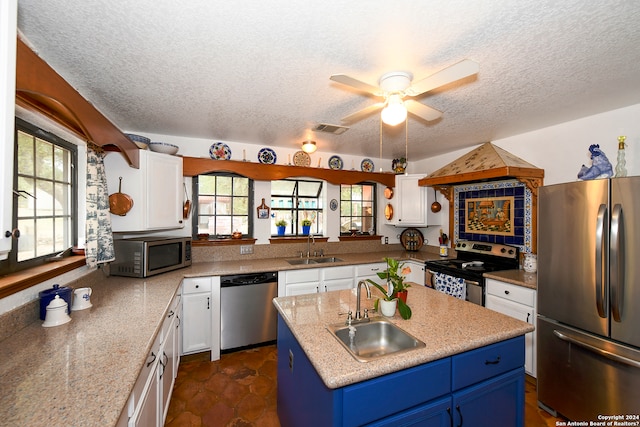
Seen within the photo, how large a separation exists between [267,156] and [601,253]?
3.25 metres

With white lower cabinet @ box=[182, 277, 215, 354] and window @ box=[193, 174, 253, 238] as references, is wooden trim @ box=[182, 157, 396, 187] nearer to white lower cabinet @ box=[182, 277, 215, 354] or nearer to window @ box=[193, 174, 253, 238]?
window @ box=[193, 174, 253, 238]

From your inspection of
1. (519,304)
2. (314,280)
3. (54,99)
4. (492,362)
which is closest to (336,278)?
(314,280)

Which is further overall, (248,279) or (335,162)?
(335,162)

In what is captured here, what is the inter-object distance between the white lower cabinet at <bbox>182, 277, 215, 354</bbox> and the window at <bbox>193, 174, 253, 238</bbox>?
0.85 m

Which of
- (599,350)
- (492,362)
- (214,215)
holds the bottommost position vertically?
(599,350)

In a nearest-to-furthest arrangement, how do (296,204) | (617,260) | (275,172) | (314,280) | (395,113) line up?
(395,113) → (617,260) → (314,280) → (275,172) → (296,204)

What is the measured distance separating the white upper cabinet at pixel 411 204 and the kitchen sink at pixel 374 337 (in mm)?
2687

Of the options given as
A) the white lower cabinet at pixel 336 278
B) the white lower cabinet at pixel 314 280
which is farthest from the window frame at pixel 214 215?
the white lower cabinet at pixel 336 278

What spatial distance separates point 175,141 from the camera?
10.4 ft

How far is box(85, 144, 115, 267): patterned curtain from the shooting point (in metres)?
2.06

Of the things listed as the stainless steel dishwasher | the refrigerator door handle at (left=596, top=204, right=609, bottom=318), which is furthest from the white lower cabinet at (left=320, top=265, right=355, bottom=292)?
the refrigerator door handle at (left=596, top=204, right=609, bottom=318)

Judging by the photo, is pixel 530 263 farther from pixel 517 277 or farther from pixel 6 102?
pixel 6 102

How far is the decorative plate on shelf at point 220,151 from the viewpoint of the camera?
327cm

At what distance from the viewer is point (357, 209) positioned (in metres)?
4.29
